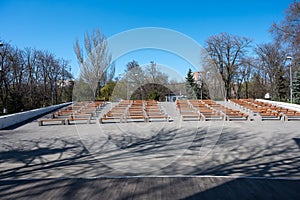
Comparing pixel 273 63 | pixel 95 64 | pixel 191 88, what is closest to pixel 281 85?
pixel 273 63

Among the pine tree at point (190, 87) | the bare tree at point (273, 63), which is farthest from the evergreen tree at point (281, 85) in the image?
the pine tree at point (190, 87)

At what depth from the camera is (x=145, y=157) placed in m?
5.15

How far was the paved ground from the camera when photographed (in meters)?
3.94

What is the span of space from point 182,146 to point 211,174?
7.38 ft

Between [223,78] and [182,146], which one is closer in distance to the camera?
[182,146]

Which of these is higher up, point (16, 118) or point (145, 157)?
point (16, 118)

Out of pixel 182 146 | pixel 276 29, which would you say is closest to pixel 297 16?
pixel 276 29

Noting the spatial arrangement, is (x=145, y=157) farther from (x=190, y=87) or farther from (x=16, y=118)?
(x=190, y=87)

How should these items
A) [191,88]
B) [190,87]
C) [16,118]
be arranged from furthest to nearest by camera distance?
[191,88]
[190,87]
[16,118]

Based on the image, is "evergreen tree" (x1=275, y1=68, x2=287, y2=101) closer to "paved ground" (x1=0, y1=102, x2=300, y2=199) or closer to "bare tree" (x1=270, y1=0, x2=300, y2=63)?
"bare tree" (x1=270, y1=0, x2=300, y2=63)

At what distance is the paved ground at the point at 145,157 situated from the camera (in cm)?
394

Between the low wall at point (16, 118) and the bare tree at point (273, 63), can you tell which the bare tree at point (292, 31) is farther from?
the low wall at point (16, 118)

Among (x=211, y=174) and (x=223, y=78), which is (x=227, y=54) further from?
(x=211, y=174)

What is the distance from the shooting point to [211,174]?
13.1ft
